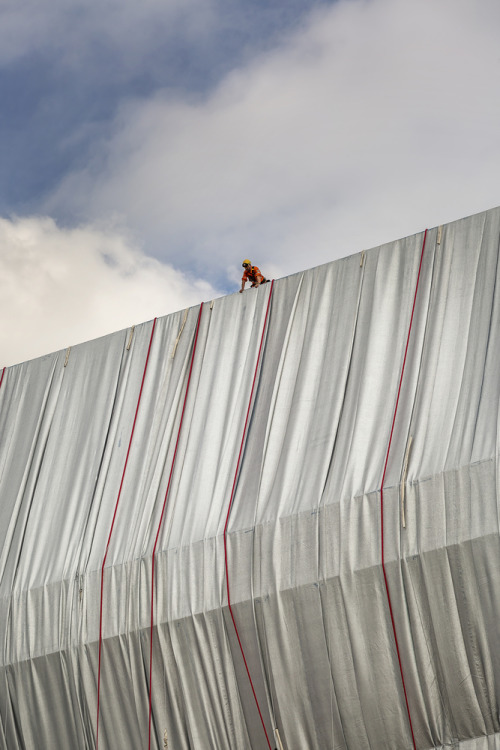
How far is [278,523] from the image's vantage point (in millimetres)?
12922

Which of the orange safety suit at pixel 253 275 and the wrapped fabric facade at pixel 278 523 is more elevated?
the orange safety suit at pixel 253 275

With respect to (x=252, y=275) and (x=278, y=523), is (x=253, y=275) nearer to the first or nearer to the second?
(x=252, y=275)

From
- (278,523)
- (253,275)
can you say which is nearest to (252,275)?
(253,275)

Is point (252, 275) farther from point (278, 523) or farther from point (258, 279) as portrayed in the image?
point (278, 523)

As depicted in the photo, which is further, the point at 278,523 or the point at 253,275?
the point at 253,275

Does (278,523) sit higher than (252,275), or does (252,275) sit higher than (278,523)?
(252,275)

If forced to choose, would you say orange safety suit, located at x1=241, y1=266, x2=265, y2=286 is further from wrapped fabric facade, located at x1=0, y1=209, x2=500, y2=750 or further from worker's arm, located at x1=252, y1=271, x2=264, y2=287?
wrapped fabric facade, located at x1=0, y1=209, x2=500, y2=750

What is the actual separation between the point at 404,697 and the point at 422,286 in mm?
5364

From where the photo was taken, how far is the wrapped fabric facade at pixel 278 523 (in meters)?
11.7

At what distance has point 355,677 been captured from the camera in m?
11.9

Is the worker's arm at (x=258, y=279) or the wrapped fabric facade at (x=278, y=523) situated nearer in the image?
the wrapped fabric facade at (x=278, y=523)

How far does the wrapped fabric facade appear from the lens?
11.7 metres

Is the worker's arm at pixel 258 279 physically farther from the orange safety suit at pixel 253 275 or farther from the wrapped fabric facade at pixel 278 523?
the wrapped fabric facade at pixel 278 523

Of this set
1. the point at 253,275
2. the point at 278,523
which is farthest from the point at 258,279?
the point at 278,523
